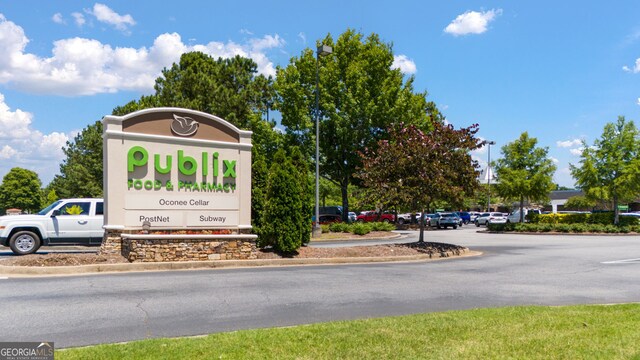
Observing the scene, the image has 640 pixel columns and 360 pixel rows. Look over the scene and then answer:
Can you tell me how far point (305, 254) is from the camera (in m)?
15.7

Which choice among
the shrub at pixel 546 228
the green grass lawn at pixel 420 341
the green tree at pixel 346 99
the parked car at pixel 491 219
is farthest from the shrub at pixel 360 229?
the parked car at pixel 491 219

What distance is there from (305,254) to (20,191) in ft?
323

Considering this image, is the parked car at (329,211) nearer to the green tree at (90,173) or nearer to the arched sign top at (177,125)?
the green tree at (90,173)

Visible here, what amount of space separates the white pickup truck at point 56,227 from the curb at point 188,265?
184 inches

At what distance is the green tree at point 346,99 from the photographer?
3291 centimetres

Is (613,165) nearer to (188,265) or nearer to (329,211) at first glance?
(329,211)

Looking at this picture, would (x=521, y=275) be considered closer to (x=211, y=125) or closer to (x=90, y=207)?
(x=211, y=125)

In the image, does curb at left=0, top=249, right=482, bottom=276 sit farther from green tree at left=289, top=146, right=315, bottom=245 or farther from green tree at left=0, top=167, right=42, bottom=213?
green tree at left=0, top=167, right=42, bottom=213

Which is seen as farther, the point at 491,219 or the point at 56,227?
the point at 491,219

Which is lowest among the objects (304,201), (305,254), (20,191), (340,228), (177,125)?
(340,228)

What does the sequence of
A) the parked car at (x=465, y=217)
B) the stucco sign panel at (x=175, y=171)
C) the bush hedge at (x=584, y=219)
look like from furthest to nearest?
the parked car at (x=465, y=217), the bush hedge at (x=584, y=219), the stucco sign panel at (x=175, y=171)

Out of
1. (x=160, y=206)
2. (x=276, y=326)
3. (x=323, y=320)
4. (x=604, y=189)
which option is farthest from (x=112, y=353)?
(x=604, y=189)

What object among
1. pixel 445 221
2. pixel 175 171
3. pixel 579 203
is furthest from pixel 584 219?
pixel 579 203

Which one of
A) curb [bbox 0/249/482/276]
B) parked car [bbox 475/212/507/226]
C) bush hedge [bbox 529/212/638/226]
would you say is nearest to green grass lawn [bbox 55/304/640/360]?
curb [bbox 0/249/482/276]
